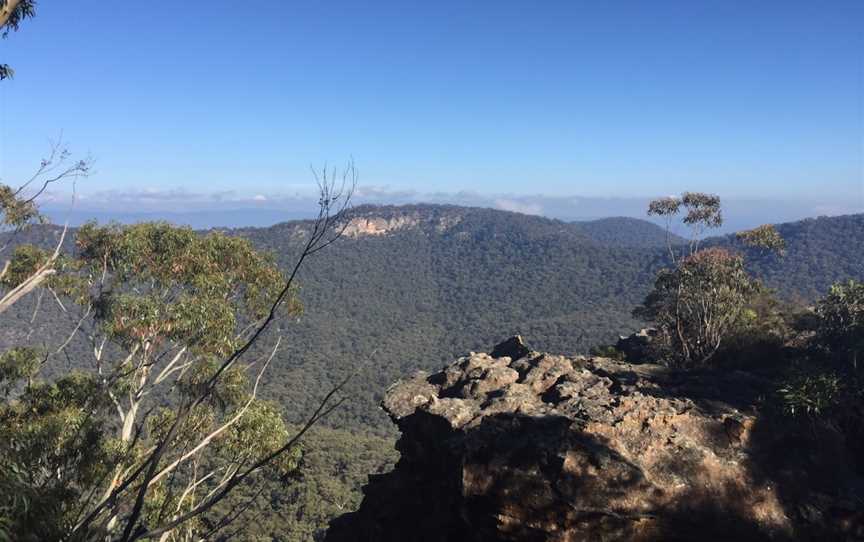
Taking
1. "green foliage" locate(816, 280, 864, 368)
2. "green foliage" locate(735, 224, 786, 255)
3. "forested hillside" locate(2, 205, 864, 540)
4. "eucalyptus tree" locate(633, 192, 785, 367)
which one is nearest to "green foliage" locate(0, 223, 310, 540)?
"eucalyptus tree" locate(633, 192, 785, 367)

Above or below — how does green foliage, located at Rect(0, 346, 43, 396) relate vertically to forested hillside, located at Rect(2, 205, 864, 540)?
above

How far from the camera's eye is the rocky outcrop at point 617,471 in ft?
36.7

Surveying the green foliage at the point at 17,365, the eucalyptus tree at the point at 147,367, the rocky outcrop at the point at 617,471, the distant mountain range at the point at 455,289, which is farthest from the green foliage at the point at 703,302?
the distant mountain range at the point at 455,289

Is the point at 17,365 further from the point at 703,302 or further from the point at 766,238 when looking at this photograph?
the point at 766,238

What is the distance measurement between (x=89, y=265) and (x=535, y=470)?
1624 cm

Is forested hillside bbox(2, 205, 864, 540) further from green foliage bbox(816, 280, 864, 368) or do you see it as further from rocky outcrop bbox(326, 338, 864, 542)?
green foliage bbox(816, 280, 864, 368)

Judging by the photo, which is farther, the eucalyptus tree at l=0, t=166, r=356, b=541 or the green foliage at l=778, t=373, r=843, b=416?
the green foliage at l=778, t=373, r=843, b=416

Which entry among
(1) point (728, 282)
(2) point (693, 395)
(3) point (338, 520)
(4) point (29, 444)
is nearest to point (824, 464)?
(2) point (693, 395)

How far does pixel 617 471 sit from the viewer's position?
1169 centimetres

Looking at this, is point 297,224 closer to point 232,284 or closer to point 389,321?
point 389,321

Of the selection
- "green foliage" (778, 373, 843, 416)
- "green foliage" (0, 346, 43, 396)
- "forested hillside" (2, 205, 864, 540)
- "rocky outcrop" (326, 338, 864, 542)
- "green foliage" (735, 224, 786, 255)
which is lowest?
"forested hillside" (2, 205, 864, 540)

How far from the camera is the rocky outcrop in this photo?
1119 cm

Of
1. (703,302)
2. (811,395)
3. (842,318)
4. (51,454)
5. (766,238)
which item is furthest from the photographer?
(766,238)

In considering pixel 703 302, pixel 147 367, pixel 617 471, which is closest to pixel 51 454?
pixel 147 367
